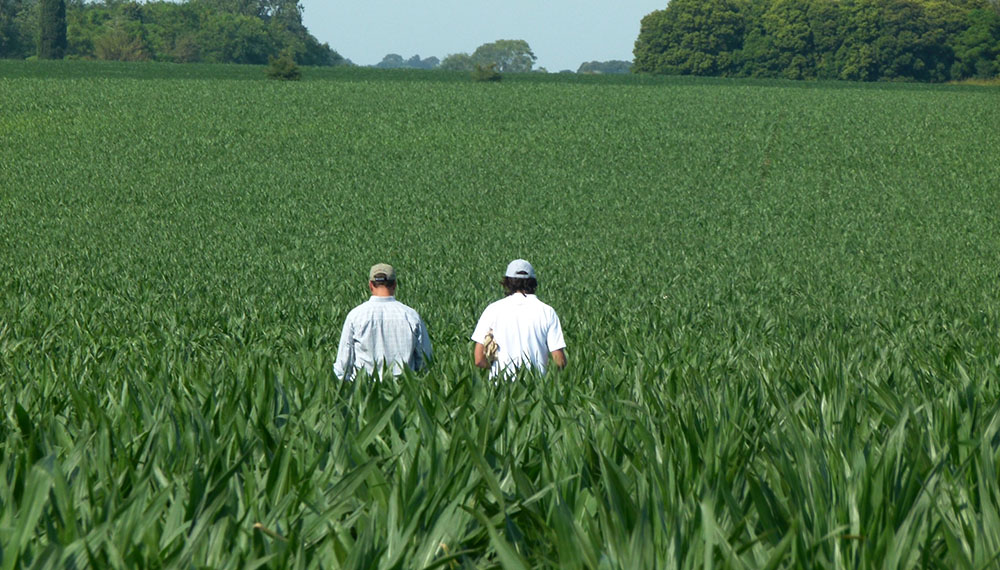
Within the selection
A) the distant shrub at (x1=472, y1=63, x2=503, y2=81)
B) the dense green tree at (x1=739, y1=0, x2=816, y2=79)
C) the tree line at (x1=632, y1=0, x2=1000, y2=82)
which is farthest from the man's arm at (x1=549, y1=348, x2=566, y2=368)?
the dense green tree at (x1=739, y1=0, x2=816, y2=79)

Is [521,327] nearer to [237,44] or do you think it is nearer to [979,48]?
[979,48]

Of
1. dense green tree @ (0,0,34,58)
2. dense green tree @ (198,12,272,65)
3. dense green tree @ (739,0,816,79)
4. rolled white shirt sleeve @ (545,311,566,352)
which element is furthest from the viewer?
dense green tree @ (198,12,272,65)

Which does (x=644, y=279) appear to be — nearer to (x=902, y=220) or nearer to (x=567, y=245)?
(x=567, y=245)

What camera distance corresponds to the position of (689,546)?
2.61 meters

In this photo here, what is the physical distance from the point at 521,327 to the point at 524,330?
28 mm

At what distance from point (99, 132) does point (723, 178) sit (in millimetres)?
24646

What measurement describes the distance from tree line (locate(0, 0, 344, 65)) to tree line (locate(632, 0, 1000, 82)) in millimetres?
38462

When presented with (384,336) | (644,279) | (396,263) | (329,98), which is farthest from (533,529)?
(329,98)

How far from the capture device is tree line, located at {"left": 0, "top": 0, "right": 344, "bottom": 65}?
382 ft

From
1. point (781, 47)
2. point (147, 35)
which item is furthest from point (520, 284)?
point (147, 35)

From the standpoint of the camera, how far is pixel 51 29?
115875mm

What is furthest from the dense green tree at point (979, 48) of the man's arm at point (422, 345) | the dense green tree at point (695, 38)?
the man's arm at point (422, 345)

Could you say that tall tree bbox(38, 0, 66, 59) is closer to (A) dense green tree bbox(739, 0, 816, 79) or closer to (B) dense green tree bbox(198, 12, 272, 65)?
(B) dense green tree bbox(198, 12, 272, 65)

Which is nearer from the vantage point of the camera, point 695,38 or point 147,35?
point 695,38
